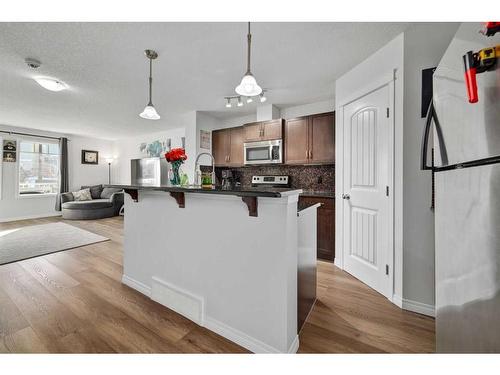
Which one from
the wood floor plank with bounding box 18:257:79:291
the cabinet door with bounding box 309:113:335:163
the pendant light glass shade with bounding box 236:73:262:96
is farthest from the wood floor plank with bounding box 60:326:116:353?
the cabinet door with bounding box 309:113:335:163

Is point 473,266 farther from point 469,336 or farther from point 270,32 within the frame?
point 270,32

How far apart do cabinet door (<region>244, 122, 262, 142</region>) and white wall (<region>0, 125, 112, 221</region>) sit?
19.0ft

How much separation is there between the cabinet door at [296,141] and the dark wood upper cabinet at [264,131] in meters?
0.14

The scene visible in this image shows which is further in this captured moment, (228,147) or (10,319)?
(228,147)

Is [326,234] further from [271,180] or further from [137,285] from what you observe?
[137,285]

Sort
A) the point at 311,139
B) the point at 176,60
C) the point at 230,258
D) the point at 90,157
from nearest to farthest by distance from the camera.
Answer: the point at 230,258 < the point at 176,60 < the point at 311,139 < the point at 90,157

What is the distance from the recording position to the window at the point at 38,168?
5637 millimetres

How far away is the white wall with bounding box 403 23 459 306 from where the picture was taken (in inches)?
67.7

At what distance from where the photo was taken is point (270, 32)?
1.90 m

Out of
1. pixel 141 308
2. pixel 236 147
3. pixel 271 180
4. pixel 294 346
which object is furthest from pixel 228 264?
pixel 236 147

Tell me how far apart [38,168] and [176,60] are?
245 inches

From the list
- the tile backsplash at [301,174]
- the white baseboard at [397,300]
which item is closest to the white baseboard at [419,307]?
the white baseboard at [397,300]

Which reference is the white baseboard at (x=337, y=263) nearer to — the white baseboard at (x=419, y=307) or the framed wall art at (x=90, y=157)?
the white baseboard at (x=419, y=307)

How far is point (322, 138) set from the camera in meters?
3.25
